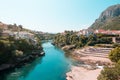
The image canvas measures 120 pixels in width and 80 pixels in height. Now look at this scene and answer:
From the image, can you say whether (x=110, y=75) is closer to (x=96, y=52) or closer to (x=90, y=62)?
(x=90, y=62)

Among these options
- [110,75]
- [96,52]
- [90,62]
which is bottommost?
[90,62]

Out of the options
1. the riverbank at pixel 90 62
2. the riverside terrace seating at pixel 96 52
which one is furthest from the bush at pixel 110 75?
the riverside terrace seating at pixel 96 52

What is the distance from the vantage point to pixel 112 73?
122ft

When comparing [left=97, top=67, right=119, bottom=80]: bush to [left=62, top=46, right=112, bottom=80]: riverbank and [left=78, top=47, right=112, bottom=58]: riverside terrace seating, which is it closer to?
[left=62, top=46, right=112, bottom=80]: riverbank

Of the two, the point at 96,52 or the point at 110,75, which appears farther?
the point at 96,52

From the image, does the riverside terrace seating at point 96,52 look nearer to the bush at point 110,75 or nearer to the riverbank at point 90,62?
the riverbank at point 90,62

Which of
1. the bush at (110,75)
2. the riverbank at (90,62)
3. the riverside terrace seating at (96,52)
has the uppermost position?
the bush at (110,75)

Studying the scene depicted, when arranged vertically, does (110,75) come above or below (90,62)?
above

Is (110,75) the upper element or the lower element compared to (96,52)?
upper

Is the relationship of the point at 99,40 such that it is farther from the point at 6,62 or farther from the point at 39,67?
the point at 6,62

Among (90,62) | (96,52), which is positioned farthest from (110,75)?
(96,52)

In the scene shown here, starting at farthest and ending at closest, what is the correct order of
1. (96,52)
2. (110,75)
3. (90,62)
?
(96,52), (90,62), (110,75)

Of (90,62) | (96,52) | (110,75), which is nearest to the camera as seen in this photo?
(110,75)

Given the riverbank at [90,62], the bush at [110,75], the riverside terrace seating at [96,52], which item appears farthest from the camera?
the riverside terrace seating at [96,52]
